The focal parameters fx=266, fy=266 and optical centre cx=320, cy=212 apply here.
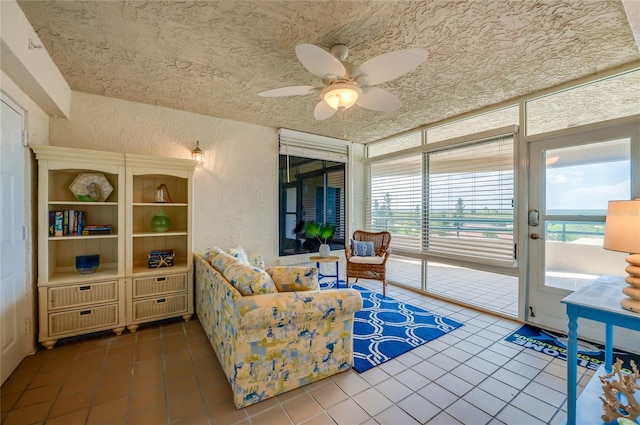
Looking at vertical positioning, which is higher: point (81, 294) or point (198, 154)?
point (198, 154)

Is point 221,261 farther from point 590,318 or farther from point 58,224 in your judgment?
point 590,318

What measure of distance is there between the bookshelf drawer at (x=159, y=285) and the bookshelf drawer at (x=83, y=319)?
239 mm

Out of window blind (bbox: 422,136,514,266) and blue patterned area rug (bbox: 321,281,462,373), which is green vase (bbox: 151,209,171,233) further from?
window blind (bbox: 422,136,514,266)

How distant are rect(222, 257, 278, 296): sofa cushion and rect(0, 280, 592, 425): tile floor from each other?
725 mm

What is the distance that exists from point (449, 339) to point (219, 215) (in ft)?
10.1

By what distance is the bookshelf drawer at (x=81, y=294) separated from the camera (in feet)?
7.92

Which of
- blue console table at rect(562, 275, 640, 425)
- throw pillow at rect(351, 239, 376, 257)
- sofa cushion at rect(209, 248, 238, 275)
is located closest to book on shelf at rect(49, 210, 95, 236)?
sofa cushion at rect(209, 248, 238, 275)

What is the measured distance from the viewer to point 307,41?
2014 mm

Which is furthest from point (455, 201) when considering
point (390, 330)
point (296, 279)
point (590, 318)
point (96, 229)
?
point (96, 229)

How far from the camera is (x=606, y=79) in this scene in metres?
2.50

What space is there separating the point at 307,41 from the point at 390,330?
276 cm

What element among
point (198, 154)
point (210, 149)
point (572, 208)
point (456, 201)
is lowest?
point (572, 208)

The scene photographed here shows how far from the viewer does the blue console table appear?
55.4 inches

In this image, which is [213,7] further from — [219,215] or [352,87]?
[219,215]
